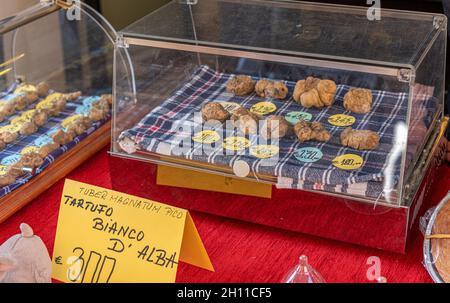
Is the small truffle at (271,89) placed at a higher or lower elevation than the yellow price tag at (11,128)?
higher

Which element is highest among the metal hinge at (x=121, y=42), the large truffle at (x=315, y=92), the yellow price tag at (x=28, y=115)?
the metal hinge at (x=121, y=42)

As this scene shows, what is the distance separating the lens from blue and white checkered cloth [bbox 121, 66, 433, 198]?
3.69 ft

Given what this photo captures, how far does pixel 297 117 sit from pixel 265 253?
0.29m

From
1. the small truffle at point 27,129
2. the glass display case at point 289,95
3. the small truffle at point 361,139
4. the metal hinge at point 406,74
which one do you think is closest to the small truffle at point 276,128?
the glass display case at point 289,95

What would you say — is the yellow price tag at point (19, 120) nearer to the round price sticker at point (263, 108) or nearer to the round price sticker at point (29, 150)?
the round price sticker at point (29, 150)

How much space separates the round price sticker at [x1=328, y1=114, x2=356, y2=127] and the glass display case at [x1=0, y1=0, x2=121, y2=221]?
1.80 ft

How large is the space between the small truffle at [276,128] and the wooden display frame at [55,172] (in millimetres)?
440

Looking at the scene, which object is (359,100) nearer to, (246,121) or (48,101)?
(246,121)

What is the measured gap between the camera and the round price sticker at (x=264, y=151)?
1.19 meters

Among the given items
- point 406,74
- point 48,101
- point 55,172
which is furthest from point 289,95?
point 48,101

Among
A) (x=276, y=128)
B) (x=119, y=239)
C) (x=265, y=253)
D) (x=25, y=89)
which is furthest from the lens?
(x=25, y=89)

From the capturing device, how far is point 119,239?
3.28ft

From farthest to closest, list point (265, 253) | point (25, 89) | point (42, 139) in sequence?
point (25, 89) < point (42, 139) < point (265, 253)

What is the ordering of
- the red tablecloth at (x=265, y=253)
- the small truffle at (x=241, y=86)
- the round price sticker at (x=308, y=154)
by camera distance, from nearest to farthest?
the red tablecloth at (x=265, y=253) → the round price sticker at (x=308, y=154) → the small truffle at (x=241, y=86)
